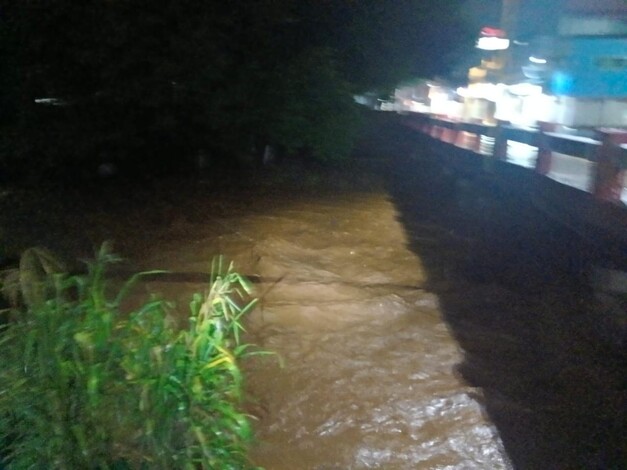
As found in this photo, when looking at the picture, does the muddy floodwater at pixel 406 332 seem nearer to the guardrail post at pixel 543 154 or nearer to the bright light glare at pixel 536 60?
the guardrail post at pixel 543 154

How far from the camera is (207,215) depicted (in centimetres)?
1088

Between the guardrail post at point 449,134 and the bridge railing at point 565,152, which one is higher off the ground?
the bridge railing at point 565,152

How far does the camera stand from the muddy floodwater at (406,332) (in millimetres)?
4617

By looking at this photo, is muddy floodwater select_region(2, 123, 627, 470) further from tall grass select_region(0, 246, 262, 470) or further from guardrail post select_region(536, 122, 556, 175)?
tall grass select_region(0, 246, 262, 470)

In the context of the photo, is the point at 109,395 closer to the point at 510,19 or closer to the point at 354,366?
the point at 354,366

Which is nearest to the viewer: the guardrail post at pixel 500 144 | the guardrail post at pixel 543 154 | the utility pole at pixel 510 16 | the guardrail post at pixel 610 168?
the guardrail post at pixel 610 168

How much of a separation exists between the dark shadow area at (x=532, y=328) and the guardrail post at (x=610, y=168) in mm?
592

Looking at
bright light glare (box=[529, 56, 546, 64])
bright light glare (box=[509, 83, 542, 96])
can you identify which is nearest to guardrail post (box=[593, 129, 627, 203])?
bright light glare (box=[529, 56, 546, 64])

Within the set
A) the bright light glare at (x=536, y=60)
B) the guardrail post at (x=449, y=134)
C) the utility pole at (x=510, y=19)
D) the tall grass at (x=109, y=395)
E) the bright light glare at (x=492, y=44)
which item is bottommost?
the tall grass at (x=109, y=395)

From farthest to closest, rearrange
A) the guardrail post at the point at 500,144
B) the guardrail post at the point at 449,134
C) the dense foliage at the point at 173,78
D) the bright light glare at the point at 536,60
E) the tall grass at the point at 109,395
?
the bright light glare at the point at 536,60
the guardrail post at the point at 449,134
the guardrail post at the point at 500,144
the dense foliage at the point at 173,78
the tall grass at the point at 109,395

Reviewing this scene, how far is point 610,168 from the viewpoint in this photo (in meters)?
8.25

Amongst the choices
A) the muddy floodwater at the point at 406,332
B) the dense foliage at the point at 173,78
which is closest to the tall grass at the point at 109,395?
the muddy floodwater at the point at 406,332

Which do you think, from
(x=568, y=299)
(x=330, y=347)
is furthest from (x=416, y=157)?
(x=330, y=347)

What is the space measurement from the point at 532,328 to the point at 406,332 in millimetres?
1073
